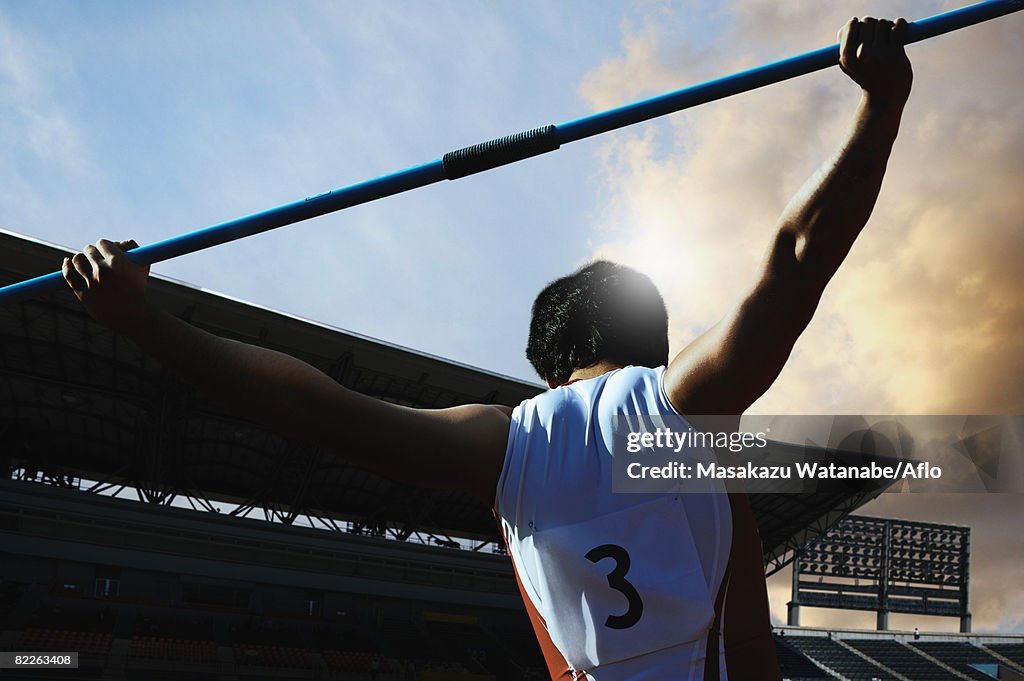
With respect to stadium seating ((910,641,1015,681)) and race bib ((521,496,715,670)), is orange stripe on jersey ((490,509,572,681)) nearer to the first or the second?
race bib ((521,496,715,670))

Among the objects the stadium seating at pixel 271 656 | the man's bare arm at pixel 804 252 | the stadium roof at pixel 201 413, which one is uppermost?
the stadium roof at pixel 201 413

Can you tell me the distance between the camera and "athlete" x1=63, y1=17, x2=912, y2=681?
1285mm

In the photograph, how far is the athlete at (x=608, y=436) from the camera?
129 centimetres

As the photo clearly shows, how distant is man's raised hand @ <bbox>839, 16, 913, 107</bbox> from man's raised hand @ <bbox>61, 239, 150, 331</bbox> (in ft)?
5.14

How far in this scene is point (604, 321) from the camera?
175cm

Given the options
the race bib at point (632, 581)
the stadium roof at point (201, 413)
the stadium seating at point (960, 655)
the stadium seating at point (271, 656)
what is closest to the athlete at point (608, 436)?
the race bib at point (632, 581)

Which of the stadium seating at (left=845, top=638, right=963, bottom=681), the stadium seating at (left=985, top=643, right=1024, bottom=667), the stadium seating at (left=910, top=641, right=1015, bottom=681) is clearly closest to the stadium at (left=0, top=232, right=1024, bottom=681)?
the stadium seating at (left=845, top=638, right=963, bottom=681)

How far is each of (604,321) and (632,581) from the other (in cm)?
57

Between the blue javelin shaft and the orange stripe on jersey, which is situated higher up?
the blue javelin shaft

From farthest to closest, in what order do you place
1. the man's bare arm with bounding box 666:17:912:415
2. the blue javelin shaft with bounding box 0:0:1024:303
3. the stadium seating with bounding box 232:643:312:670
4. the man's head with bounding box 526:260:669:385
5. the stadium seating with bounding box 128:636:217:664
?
the stadium seating with bounding box 232:643:312:670
the stadium seating with bounding box 128:636:217:664
the blue javelin shaft with bounding box 0:0:1024:303
the man's head with bounding box 526:260:669:385
the man's bare arm with bounding box 666:17:912:415

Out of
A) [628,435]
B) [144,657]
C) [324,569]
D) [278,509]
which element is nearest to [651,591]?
[628,435]

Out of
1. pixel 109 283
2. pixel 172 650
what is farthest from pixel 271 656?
pixel 109 283

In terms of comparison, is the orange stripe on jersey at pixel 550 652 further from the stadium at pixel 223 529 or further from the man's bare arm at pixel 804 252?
the stadium at pixel 223 529

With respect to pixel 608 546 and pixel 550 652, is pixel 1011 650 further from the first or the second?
pixel 608 546
